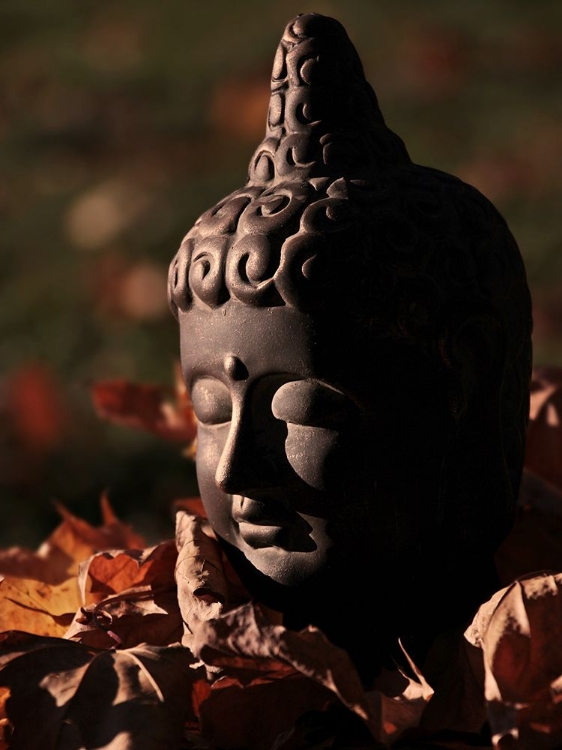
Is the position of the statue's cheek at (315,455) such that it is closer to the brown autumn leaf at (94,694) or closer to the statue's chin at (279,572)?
the statue's chin at (279,572)

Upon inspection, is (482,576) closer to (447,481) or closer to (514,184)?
(447,481)

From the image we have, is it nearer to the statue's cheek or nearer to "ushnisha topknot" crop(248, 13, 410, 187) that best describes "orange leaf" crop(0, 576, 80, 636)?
the statue's cheek

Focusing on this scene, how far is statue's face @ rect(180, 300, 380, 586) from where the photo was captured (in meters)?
1.42

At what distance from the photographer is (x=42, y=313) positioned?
13.8ft

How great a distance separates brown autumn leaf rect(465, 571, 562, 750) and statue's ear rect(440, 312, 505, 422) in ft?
0.82

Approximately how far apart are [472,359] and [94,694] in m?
0.62

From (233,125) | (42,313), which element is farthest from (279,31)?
(42,313)

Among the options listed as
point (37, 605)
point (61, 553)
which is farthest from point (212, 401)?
point (61, 553)

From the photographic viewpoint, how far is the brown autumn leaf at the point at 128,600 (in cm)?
152

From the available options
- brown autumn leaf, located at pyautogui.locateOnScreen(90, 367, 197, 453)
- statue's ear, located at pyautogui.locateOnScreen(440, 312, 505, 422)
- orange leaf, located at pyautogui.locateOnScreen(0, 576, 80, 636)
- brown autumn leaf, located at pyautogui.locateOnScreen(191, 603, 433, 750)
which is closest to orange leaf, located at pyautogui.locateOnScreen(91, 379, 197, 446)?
brown autumn leaf, located at pyautogui.locateOnScreen(90, 367, 197, 453)

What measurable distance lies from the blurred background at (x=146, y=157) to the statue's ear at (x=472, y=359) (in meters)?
1.90

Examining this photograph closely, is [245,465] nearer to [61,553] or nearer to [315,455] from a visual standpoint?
[315,455]

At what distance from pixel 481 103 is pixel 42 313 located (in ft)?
6.31

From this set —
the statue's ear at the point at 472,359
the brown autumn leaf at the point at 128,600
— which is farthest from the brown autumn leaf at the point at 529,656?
the brown autumn leaf at the point at 128,600
